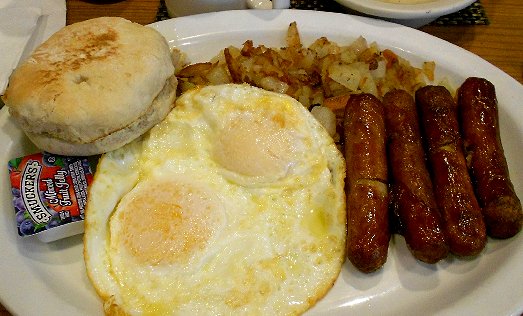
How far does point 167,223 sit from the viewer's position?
1737 millimetres

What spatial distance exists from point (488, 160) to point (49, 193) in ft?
5.40

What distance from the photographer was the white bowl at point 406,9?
239cm

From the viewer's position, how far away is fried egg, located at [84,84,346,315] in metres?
1.64

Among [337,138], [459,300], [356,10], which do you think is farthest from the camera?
[356,10]

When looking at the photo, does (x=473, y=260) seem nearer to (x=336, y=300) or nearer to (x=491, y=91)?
(x=336, y=300)

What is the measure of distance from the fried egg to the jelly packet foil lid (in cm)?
7

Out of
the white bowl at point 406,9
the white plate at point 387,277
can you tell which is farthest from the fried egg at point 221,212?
the white bowl at point 406,9

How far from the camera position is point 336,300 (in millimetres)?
1695

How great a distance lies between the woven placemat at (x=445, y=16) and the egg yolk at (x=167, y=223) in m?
1.35

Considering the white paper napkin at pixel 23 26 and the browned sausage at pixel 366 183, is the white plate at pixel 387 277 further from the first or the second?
the white paper napkin at pixel 23 26

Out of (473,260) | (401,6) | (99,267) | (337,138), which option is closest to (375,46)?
(401,6)

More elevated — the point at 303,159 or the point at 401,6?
the point at 401,6

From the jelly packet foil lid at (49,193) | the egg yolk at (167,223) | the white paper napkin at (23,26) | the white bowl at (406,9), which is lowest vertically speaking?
the egg yolk at (167,223)

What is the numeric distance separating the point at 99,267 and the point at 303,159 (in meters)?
0.85
